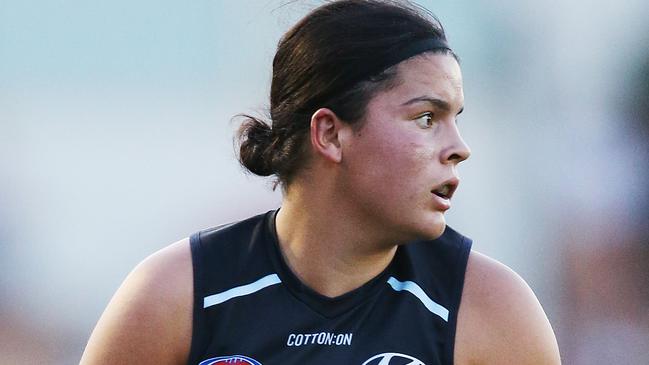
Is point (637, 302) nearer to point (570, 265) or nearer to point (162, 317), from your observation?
point (570, 265)

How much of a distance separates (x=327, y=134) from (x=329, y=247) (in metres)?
0.26

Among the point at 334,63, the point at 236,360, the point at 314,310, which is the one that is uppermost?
the point at 334,63

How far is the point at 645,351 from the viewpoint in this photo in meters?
4.54

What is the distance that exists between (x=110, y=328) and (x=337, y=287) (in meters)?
0.52

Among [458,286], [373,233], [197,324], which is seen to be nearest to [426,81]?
[373,233]

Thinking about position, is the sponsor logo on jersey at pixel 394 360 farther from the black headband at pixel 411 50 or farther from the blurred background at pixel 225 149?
the blurred background at pixel 225 149

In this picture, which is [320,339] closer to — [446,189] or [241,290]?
[241,290]

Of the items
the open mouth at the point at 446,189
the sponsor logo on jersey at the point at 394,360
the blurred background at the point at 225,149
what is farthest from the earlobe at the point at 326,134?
the blurred background at the point at 225,149

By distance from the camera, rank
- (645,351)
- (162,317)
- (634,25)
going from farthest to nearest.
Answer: (634,25) < (645,351) < (162,317)

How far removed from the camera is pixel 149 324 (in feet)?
8.19

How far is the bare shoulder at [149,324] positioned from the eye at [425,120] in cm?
62

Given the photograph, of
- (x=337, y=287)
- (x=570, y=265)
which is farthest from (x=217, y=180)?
(x=337, y=287)

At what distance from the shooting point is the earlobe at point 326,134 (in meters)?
2.48

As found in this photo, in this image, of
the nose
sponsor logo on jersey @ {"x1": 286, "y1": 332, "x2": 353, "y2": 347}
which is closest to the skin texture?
the nose
